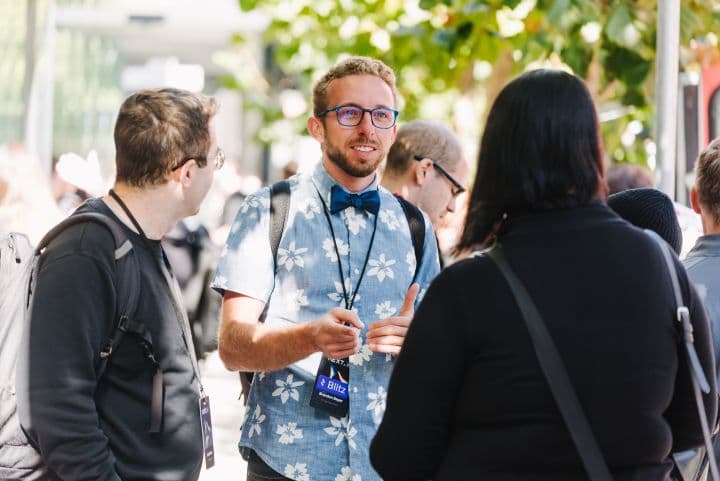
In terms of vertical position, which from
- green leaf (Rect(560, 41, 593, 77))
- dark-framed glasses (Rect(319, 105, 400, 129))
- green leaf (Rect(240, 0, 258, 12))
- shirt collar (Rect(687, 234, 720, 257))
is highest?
green leaf (Rect(240, 0, 258, 12))

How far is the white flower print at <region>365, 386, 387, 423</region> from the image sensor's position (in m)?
3.59

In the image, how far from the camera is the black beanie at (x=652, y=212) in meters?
3.62

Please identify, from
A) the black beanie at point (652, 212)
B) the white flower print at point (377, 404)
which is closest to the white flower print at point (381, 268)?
the white flower print at point (377, 404)

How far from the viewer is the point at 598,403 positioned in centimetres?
255

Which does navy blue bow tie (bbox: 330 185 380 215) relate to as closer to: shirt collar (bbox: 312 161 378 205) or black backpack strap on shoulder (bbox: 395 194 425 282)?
shirt collar (bbox: 312 161 378 205)

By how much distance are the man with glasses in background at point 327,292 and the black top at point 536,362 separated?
704 millimetres

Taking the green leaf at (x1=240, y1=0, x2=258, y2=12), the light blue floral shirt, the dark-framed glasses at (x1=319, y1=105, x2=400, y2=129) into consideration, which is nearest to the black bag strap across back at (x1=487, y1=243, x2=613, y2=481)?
the light blue floral shirt

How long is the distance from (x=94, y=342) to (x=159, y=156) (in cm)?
62

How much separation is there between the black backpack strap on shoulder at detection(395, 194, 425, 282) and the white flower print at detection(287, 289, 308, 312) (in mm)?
392

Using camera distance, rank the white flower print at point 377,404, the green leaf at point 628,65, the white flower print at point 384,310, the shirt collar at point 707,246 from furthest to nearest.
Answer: the green leaf at point 628,65 → the shirt collar at point 707,246 → the white flower print at point 384,310 → the white flower print at point 377,404

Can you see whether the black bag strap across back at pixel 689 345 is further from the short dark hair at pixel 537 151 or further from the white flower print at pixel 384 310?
the white flower print at pixel 384 310

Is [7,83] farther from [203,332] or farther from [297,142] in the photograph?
[297,142]

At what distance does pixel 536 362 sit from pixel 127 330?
124 cm

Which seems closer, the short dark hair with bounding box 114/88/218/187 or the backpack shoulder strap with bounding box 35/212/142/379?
the backpack shoulder strap with bounding box 35/212/142/379
